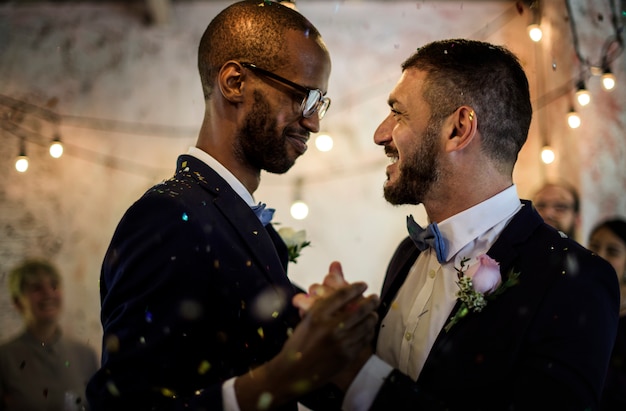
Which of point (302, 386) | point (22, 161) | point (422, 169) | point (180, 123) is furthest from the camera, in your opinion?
point (180, 123)

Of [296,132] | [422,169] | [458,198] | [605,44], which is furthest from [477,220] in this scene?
[605,44]

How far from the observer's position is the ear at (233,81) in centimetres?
195

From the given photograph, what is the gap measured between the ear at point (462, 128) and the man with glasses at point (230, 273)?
1.37ft

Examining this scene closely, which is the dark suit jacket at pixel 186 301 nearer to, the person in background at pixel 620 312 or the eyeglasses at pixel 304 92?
the eyeglasses at pixel 304 92

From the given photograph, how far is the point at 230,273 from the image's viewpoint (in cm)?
164

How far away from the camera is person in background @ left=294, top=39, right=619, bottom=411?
1501 millimetres

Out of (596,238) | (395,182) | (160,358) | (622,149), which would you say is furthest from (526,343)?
(622,149)

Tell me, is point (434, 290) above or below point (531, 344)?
above

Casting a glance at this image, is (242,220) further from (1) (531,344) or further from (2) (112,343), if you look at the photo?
(1) (531,344)

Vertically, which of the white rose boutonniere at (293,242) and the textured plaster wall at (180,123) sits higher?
the textured plaster wall at (180,123)

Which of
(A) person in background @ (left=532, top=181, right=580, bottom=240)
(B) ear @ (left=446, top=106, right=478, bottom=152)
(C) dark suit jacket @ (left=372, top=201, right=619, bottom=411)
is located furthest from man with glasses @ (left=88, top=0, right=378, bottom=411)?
(A) person in background @ (left=532, top=181, right=580, bottom=240)

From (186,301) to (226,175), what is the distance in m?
0.50

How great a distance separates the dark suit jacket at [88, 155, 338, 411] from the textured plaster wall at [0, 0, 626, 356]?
11.7ft

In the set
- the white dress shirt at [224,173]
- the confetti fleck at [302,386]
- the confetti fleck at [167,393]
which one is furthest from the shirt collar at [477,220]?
the confetti fleck at [167,393]
